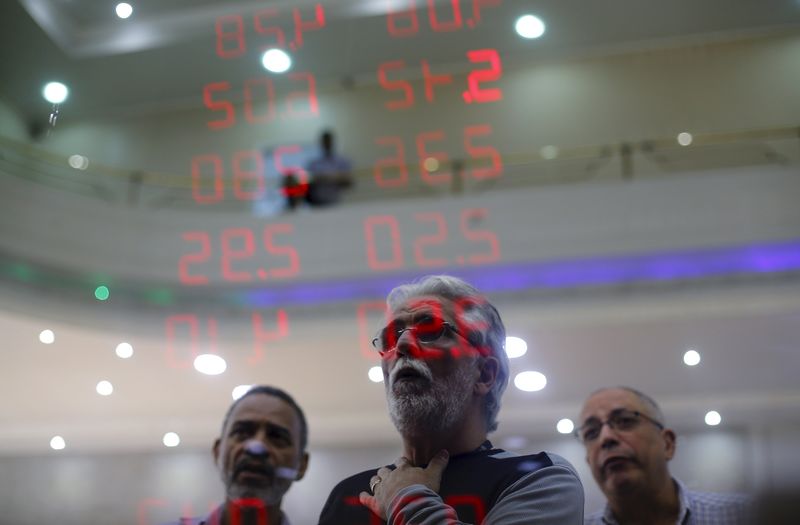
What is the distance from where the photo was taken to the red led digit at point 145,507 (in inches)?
76.1

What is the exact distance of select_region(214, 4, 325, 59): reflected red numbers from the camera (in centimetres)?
307

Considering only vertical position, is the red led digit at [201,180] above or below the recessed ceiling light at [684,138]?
below

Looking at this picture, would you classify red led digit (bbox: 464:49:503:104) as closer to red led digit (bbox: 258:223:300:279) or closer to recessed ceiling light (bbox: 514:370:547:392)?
red led digit (bbox: 258:223:300:279)

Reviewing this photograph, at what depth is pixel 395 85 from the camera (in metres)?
3.46

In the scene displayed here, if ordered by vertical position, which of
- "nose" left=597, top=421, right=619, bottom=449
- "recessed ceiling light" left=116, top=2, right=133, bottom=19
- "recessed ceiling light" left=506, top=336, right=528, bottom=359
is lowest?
"nose" left=597, top=421, right=619, bottom=449

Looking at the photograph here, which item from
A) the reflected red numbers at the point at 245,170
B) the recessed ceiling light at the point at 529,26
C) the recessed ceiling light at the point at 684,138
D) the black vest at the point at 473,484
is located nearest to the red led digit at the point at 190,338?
the reflected red numbers at the point at 245,170

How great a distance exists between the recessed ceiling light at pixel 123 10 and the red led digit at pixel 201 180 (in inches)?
20.8

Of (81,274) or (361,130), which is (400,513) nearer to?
(361,130)

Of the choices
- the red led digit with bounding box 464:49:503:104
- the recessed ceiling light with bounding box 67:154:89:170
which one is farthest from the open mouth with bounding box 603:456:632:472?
the recessed ceiling light with bounding box 67:154:89:170

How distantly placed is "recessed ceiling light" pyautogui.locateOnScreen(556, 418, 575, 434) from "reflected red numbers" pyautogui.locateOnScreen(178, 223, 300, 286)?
2.96 ft

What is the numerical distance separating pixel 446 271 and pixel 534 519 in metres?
1.64

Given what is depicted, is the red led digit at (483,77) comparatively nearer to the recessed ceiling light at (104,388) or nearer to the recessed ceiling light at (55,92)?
the recessed ceiling light at (55,92)

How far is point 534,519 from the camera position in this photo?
135 cm

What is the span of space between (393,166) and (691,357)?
121 cm
